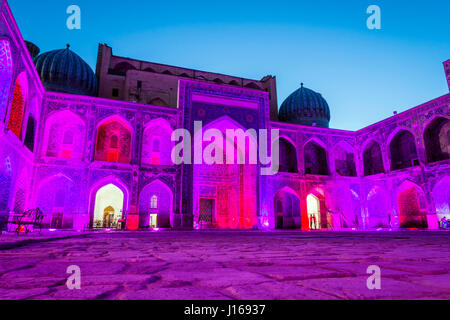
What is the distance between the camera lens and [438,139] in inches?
640

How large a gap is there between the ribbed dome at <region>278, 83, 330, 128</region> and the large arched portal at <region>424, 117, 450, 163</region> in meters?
7.66

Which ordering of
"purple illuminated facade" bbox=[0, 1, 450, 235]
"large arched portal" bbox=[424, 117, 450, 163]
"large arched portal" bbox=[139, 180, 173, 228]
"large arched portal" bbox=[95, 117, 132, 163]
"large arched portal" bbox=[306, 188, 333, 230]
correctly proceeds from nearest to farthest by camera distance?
1. "purple illuminated facade" bbox=[0, 1, 450, 235]
2. "large arched portal" bbox=[424, 117, 450, 163]
3. "large arched portal" bbox=[139, 180, 173, 228]
4. "large arched portal" bbox=[95, 117, 132, 163]
5. "large arched portal" bbox=[306, 188, 333, 230]

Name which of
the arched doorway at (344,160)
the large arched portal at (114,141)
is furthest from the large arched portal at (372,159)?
the large arched portal at (114,141)

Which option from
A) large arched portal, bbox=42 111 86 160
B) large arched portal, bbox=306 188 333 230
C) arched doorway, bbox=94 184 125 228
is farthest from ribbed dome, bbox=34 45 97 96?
large arched portal, bbox=306 188 333 230

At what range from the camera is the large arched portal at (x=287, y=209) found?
60.2 feet

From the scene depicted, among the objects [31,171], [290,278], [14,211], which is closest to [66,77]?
[31,171]

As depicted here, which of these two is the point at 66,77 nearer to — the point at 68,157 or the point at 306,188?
the point at 68,157

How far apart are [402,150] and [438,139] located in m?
2.01

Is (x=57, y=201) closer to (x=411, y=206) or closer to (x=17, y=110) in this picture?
(x=17, y=110)

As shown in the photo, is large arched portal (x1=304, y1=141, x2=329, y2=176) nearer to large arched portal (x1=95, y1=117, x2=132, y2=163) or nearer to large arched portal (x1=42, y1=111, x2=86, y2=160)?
large arched portal (x1=95, y1=117, x2=132, y2=163)

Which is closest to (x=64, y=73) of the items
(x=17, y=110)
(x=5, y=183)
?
(x=17, y=110)

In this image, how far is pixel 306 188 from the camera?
18594 mm

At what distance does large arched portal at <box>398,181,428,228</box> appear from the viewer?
1664 cm

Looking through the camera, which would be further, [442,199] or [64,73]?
[64,73]
